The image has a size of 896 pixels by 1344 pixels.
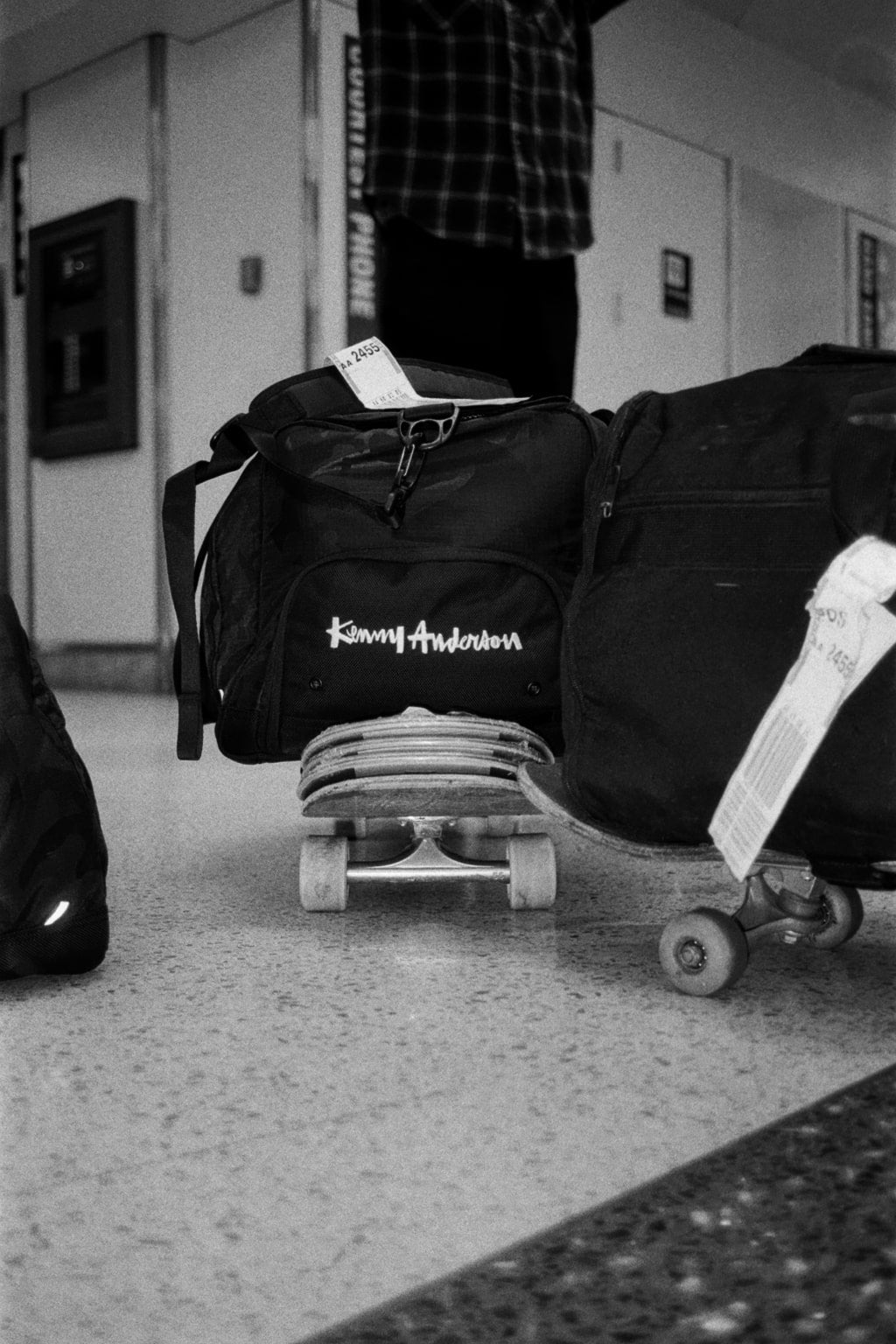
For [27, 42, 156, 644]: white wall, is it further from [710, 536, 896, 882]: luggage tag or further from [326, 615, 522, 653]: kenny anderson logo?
[710, 536, 896, 882]: luggage tag

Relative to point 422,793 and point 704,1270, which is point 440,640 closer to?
point 422,793

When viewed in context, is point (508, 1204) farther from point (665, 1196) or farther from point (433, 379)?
point (433, 379)

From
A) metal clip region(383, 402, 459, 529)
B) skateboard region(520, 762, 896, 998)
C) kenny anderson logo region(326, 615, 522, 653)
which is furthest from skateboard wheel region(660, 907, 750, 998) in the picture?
metal clip region(383, 402, 459, 529)

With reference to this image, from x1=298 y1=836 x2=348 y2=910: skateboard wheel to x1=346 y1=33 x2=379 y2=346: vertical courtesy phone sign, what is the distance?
3063 millimetres

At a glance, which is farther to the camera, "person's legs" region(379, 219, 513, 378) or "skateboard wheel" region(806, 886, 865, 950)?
"person's legs" region(379, 219, 513, 378)

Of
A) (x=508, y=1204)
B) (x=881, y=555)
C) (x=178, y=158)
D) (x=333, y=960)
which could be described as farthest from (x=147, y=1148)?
(x=178, y=158)

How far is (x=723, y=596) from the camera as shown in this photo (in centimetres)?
99

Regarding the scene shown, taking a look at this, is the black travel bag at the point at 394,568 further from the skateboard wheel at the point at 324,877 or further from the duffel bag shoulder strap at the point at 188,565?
the skateboard wheel at the point at 324,877

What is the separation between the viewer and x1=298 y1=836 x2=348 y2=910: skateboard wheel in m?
1.31

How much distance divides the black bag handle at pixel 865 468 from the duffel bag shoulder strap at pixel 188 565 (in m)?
0.65

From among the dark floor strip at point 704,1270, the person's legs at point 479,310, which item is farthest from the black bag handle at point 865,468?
the person's legs at point 479,310

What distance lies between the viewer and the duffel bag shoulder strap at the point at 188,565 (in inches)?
53.1

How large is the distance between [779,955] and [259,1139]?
0.58m

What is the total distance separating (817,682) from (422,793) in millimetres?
493
